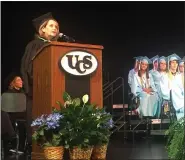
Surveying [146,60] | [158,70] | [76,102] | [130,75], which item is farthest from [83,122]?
[158,70]

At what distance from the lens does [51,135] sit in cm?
207

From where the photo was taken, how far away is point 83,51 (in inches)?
86.3

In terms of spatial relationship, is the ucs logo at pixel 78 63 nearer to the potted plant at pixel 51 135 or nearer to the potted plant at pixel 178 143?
the potted plant at pixel 51 135

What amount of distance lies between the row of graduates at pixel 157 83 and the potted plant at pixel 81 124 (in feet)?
18.4

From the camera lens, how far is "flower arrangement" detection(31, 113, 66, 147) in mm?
2029

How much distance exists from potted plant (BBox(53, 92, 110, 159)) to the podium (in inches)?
3.1

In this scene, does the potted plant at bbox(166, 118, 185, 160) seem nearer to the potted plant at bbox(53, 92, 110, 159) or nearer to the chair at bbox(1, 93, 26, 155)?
the potted plant at bbox(53, 92, 110, 159)

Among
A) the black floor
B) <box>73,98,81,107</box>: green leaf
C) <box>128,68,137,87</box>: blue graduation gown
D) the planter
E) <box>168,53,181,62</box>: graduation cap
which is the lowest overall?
the black floor

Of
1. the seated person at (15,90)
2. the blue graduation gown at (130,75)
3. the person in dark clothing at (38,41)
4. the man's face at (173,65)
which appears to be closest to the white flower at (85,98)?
the person in dark clothing at (38,41)

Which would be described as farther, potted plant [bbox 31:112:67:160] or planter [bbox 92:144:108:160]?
planter [bbox 92:144:108:160]

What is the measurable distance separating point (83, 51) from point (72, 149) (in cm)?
58

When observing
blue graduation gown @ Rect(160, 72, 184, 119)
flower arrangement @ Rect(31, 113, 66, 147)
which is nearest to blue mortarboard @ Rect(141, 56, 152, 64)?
blue graduation gown @ Rect(160, 72, 184, 119)

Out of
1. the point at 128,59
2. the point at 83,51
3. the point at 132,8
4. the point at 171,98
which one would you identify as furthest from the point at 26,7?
the point at 83,51

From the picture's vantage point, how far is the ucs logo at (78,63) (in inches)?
85.4
